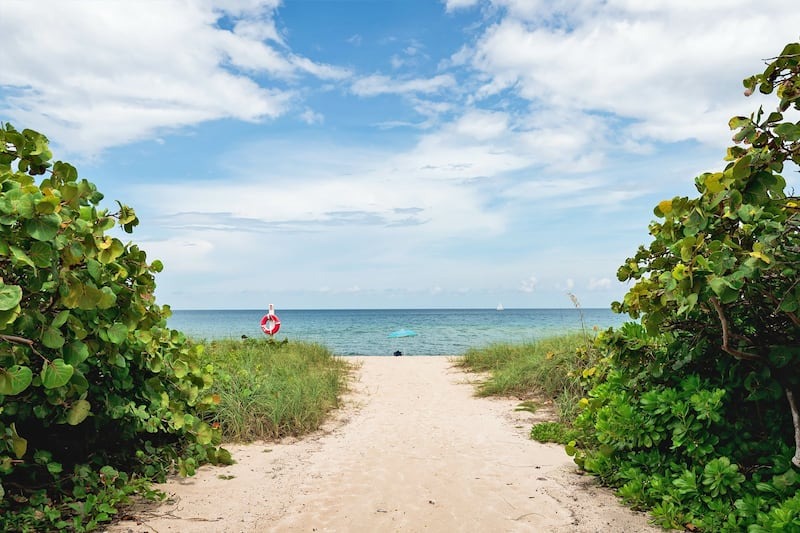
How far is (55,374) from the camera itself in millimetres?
2748

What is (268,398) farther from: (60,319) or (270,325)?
(270,325)

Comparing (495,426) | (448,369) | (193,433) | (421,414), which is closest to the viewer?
(193,433)

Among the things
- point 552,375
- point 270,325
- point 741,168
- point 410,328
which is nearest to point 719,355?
point 741,168

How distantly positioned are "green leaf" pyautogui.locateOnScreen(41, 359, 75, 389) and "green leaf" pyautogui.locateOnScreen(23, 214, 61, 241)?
0.65 metres

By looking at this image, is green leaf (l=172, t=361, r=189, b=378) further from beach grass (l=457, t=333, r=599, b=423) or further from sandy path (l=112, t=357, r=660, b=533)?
beach grass (l=457, t=333, r=599, b=423)

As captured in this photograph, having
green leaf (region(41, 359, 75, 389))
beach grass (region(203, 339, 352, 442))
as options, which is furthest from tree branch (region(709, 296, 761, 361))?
beach grass (region(203, 339, 352, 442))

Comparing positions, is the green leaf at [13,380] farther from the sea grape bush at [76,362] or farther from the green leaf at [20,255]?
the green leaf at [20,255]

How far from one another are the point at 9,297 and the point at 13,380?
44 cm

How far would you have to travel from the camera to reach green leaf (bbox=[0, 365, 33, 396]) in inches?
99.4

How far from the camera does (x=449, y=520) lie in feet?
13.8

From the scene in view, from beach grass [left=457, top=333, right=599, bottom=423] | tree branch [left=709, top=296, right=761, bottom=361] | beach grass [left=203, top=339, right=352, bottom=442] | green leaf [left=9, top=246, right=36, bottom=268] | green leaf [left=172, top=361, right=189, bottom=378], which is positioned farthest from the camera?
beach grass [left=457, top=333, right=599, bottom=423]

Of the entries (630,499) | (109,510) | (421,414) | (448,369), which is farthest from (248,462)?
(448,369)

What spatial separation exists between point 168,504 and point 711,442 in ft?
13.8

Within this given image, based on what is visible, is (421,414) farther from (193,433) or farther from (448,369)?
(448,369)
